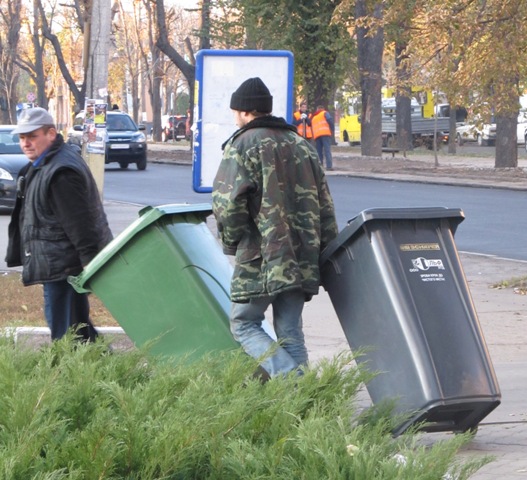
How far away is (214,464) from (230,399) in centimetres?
37

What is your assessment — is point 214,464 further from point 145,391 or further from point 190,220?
point 190,220

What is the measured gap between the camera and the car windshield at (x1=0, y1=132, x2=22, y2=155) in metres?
21.6

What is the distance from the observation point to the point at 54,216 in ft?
21.7

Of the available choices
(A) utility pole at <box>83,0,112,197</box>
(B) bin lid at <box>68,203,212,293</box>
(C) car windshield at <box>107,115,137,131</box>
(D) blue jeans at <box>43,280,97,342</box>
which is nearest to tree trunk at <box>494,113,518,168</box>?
(C) car windshield at <box>107,115,137,131</box>

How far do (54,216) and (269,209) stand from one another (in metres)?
1.60

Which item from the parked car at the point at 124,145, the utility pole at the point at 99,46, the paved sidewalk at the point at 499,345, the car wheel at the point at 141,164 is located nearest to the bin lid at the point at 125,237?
the paved sidewalk at the point at 499,345

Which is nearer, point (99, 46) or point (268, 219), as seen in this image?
point (268, 219)

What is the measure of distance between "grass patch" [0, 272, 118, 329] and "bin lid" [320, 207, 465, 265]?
389 cm

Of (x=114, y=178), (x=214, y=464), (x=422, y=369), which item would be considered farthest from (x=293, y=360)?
(x=114, y=178)

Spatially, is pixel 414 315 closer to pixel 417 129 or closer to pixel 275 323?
pixel 275 323

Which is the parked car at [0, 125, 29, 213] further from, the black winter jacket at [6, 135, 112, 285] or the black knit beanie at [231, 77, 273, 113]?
the black knit beanie at [231, 77, 273, 113]

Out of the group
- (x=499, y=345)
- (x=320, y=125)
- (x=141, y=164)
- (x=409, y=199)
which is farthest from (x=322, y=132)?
(x=499, y=345)

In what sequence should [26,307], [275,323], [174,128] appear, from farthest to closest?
[174,128] → [26,307] → [275,323]

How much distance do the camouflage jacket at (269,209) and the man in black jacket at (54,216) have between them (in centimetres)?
117
